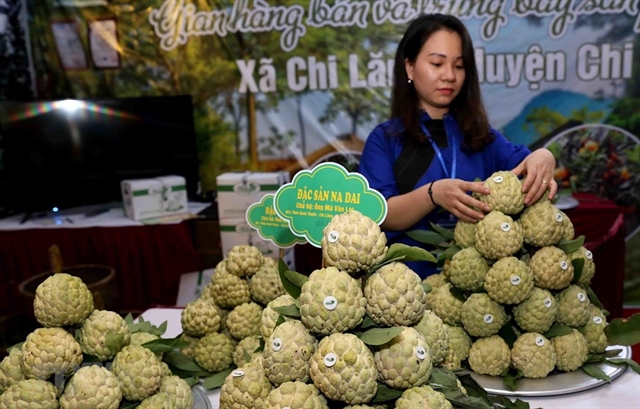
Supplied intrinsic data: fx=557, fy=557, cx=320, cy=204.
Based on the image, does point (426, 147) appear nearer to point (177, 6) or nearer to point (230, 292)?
point (230, 292)

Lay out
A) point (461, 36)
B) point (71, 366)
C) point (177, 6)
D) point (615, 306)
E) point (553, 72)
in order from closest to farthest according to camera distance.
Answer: point (71, 366) < point (461, 36) < point (615, 306) < point (553, 72) < point (177, 6)

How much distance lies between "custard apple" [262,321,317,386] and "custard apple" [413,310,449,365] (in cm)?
20

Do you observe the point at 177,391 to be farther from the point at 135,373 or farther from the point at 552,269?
the point at 552,269

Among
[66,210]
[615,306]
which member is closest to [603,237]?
[615,306]

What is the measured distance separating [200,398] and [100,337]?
28 centimetres

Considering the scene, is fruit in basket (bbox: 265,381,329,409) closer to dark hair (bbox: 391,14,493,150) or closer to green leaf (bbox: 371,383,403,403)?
green leaf (bbox: 371,383,403,403)

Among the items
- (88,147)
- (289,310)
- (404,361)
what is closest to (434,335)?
(404,361)

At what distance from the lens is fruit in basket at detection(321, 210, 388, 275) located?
90cm

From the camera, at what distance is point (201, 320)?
4.48ft

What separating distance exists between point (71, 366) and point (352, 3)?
11.5ft

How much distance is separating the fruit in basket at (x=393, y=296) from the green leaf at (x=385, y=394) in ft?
0.33

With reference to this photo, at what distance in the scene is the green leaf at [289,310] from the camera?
3.04ft

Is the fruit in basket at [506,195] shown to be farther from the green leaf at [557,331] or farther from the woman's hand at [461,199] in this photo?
the green leaf at [557,331]

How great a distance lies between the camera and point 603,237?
136 inches
